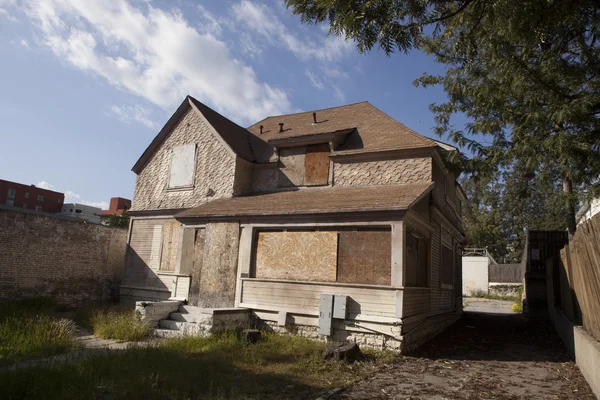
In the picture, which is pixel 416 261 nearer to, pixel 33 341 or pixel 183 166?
pixel 33 341

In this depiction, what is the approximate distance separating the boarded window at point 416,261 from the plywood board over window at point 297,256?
87.4 inches

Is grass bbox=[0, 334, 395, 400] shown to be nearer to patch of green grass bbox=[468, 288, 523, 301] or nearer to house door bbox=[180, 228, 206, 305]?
house door bbox=[180, 228, 206, 305]

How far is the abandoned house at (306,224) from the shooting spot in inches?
444

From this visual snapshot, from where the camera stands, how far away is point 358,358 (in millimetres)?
9547

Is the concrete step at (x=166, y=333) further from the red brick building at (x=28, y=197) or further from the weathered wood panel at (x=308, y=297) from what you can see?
the red brick building at (x=28, y=197)

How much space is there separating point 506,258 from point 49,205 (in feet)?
260

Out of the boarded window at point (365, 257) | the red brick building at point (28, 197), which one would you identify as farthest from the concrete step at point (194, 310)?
the red brick building at point (28, 197)

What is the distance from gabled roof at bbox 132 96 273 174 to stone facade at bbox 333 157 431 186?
12.5 ft

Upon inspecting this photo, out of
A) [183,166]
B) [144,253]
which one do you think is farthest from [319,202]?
[144,253]

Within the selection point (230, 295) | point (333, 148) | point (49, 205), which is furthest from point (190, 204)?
point (49, 205)

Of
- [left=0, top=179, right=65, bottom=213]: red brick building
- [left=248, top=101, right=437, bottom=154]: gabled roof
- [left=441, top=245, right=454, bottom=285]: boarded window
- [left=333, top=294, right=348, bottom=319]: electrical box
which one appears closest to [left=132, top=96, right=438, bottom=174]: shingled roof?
[left=248, top=101, right=437, bottom=154]: gabled roof

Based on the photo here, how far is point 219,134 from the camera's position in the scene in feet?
55.9

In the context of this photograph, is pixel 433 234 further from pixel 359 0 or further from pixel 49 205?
pixel 49 205

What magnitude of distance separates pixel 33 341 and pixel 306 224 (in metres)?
7.54
